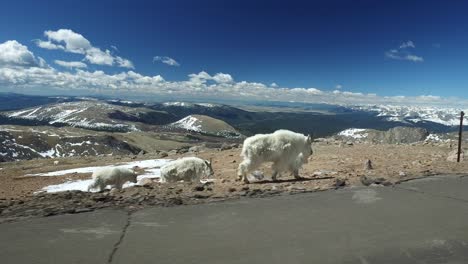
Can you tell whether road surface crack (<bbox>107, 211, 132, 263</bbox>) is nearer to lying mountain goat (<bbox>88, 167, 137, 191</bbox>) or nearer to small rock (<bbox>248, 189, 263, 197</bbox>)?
small rock (<bbox>248, 189, 263, 197</bbox>)

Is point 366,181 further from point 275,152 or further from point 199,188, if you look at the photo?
point 199,188

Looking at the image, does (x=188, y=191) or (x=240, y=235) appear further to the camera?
(x=188, y=191)

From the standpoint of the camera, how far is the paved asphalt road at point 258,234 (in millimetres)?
7125

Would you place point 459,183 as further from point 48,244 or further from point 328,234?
point 48,244

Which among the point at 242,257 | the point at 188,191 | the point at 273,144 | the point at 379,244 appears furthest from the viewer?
the point at 273,144

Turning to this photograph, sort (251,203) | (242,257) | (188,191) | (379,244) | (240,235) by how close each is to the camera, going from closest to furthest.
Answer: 1. (242,257)
2. (379,244)
3. (240,235)
4. (251,203)
5. (188,191)

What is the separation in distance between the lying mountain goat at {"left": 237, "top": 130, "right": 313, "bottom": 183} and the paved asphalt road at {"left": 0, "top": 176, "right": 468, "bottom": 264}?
5542 millimetres

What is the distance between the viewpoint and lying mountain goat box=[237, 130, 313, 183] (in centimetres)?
1675

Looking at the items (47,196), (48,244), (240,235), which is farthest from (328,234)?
(47,196)

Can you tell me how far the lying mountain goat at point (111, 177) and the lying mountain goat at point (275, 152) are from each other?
1087 centimetres

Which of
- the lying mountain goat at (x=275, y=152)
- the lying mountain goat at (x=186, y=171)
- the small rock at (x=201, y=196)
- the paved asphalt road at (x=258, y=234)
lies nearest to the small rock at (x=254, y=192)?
the paved asphalt road at (x=258, y=234)

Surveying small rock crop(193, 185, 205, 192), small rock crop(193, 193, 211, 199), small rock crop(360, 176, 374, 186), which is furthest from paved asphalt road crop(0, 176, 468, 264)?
small rock crop(360, 176, 374, 186)

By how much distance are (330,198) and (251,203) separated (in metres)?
2.17

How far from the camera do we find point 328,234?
8.35m
